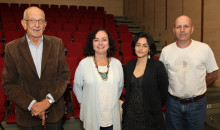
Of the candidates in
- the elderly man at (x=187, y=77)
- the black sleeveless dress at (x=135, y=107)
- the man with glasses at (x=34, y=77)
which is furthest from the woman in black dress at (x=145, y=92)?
the man with glasses at (x=34, y=77)

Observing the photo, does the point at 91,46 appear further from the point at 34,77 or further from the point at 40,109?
the point at 40,109

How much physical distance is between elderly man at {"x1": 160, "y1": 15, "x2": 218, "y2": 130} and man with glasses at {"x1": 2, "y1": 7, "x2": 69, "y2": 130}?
3.13ft

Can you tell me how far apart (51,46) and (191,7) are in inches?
155

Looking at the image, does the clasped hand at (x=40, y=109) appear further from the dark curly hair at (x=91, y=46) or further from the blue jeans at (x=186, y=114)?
the blue jeans at (x=186, y=114)

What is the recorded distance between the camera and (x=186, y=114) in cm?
163

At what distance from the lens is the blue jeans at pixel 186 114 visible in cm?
161

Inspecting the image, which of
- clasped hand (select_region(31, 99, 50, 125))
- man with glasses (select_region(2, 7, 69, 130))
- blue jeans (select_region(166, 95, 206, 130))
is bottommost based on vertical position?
blue jeans (select_region(166, 95, 206, 130))

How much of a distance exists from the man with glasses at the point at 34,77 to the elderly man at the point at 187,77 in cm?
95

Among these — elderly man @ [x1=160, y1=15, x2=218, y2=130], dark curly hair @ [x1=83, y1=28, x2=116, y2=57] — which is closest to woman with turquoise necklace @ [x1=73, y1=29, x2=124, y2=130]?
dark curly hair @ [x1=83, y1=28, x2=116, y2=57]

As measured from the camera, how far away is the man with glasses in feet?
4.20

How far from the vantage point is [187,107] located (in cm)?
161

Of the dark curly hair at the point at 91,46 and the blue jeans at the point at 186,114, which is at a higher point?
the dark curly hair at the point at 91,46

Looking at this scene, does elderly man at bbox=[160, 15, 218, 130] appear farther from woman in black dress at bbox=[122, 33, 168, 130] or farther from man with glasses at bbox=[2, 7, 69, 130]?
man with glasses at bbox=[2, 7, 69, 130]

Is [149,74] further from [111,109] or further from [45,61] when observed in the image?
[45,61]
